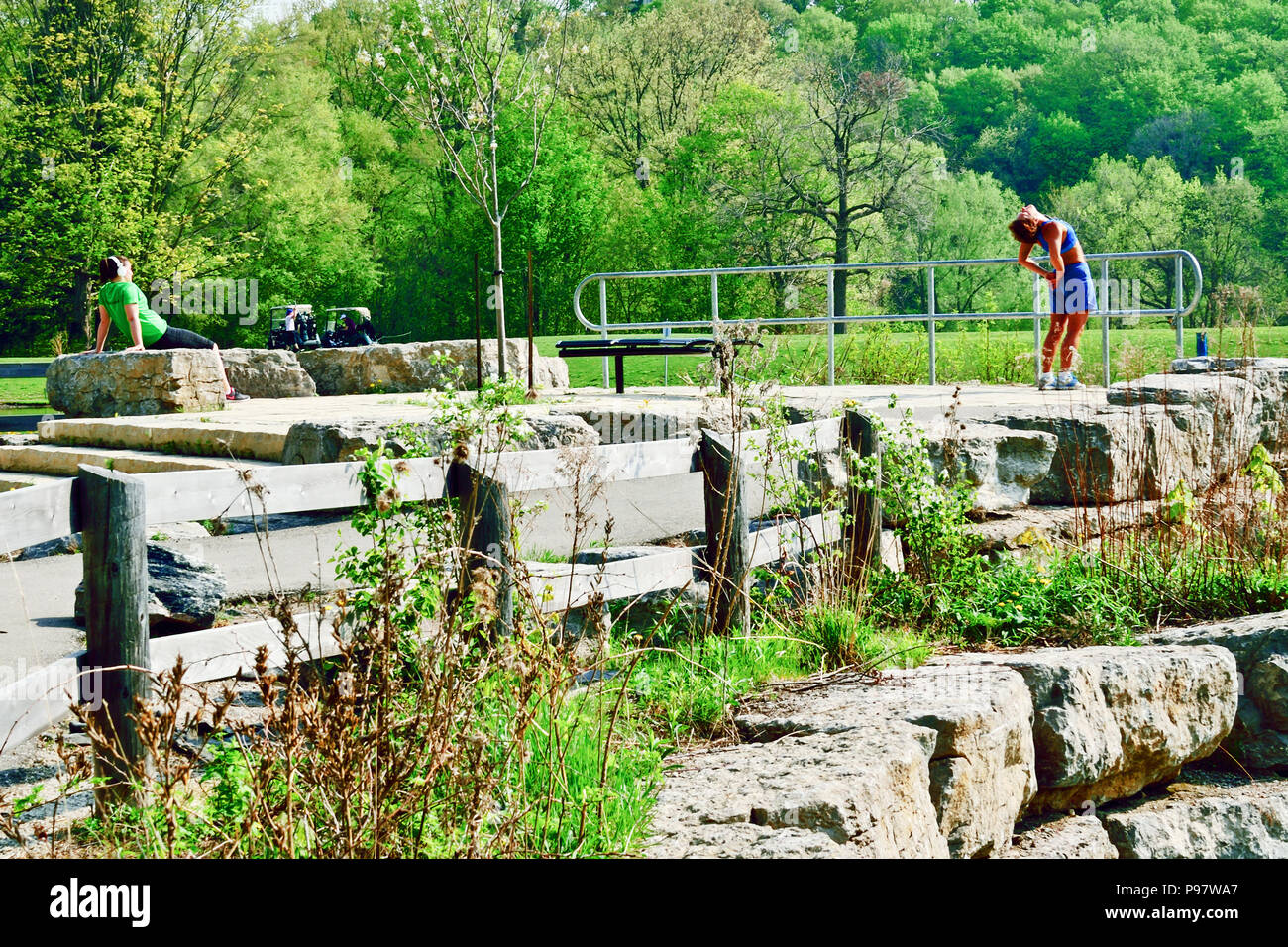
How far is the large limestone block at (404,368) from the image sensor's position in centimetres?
1270

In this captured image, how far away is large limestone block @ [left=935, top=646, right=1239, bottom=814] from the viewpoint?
4.32 metres

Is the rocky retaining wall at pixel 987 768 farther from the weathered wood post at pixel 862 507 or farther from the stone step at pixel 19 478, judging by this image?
the stone step at pixel 19 478

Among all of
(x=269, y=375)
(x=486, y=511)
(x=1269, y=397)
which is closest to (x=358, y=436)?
(x=486, y=511)

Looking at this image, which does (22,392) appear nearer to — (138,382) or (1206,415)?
(138,382)

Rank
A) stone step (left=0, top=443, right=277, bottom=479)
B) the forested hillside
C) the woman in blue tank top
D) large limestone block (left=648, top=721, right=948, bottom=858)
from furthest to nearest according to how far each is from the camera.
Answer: the forested hillside → the woman in blue tank top → stone step (left=0, top=443, right=277, bottom=479) → large limestone block (left=648, top=721, right=948, bottom=858)

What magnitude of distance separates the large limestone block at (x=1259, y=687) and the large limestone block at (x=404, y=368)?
8250 millimetres

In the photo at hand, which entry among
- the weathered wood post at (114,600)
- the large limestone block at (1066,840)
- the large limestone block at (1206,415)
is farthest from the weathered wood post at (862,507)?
the weathered wood post at (114,600)

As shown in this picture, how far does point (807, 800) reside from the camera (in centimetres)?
304

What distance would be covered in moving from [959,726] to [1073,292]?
6.93 m

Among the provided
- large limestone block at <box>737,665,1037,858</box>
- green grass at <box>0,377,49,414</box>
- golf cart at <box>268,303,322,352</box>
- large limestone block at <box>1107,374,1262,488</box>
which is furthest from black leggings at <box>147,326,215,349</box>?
golf cart at <box>268,303,322,352</box>

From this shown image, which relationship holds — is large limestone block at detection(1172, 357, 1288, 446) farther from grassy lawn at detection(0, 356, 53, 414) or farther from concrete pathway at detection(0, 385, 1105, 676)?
grassy lawn at detection(0, 356, 53, 414)

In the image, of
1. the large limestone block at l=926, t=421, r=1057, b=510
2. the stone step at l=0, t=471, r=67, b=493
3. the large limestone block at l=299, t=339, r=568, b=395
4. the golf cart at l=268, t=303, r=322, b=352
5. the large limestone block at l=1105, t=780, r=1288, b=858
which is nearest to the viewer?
the large limestone block at l=1105, t=780, r=1288, b=858

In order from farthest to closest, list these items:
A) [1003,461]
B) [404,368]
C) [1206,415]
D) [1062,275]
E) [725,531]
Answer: [404,368] < [1062,275] < [1206,415] < [1003,461] < [725,531]

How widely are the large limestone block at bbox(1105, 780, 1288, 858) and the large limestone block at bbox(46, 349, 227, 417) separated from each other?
8713 mm
